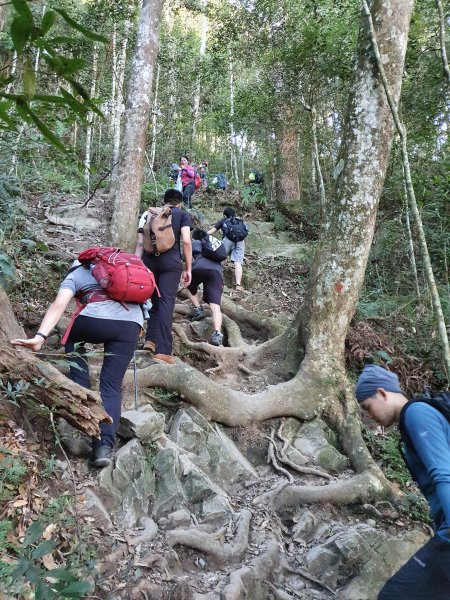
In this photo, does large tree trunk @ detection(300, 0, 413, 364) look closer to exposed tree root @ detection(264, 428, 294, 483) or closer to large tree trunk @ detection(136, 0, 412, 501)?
large tree trunk @ detection(136, 0, 412, 501)

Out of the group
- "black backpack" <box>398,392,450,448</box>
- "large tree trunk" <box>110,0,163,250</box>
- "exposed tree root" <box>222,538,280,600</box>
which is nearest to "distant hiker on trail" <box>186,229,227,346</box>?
"large tree trunk" <box>110,0,163,250</box>

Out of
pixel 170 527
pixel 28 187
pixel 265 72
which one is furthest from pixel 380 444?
pixel 265 72

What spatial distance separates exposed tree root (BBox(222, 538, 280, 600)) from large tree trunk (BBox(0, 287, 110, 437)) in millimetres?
1392

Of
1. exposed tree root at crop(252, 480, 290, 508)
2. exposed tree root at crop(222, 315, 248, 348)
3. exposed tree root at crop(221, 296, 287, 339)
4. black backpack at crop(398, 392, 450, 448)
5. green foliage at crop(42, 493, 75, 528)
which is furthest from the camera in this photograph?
exposed tree root at crop(221, 296, 287, 339)

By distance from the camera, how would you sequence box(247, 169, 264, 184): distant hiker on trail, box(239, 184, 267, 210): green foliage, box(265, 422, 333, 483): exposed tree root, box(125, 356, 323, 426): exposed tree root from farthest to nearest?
1. box(247, 169, 264, 184): distant hiker on trail
2. box(239, 184, 267, 210): green foliage
3. box(125, 356, 323, 426): exposed tree root
4. box(265, 422, 333, 483): exposed tree root

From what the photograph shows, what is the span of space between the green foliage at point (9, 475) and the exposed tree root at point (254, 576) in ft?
5.04

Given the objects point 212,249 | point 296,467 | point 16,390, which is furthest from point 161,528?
→ point 212,249

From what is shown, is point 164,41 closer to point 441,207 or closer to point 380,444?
point 441,207

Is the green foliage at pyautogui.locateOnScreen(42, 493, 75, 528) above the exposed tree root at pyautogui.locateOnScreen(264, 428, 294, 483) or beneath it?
above

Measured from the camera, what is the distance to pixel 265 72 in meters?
14.0

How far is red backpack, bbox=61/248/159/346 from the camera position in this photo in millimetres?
3668

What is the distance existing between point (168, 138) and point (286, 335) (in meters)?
14.0

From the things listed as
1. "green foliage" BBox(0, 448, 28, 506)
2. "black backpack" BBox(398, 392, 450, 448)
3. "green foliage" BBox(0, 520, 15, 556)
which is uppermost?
"black backpack" BBox(398, 392, 450, 448)

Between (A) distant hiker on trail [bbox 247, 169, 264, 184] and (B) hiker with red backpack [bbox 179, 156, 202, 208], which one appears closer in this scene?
(B) hiker with red backpack [bbox 179, 156, 202, 208]
